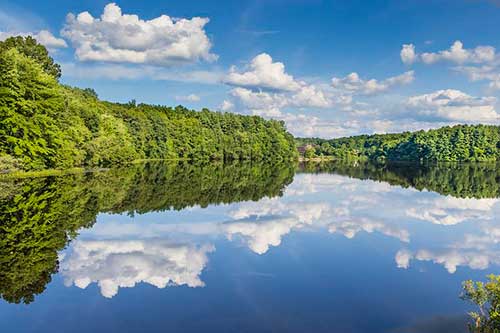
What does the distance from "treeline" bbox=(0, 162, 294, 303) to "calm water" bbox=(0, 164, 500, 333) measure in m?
0.09

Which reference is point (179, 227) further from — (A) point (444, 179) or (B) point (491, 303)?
(A) point (444, 179)

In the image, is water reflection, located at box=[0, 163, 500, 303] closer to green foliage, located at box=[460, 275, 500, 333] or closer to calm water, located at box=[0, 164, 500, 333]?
calm water, located at box=[0, 164, 500, 333]

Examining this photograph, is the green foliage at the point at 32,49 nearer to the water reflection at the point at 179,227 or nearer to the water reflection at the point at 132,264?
the water reflection at the point at 179,227

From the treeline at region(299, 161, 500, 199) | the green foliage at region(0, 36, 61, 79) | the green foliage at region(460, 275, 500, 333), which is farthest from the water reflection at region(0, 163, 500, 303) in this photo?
the green foliage at region(0, 36, 61, 79)

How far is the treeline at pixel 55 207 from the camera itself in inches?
598

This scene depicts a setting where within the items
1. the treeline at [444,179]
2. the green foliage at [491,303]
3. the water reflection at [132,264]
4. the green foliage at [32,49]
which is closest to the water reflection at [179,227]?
the water reflection at [132,264]

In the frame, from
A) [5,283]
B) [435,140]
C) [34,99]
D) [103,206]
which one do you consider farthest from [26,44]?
[435,140]

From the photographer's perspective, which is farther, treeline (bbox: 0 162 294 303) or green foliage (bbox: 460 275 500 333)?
treeline (bbox: 0 162 294 303)

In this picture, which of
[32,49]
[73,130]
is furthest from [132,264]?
[32,49]

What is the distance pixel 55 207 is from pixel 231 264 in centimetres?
1471

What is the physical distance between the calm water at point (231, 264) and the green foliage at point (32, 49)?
27.7m

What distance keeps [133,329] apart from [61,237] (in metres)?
11.1

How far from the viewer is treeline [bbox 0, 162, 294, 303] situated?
49.9 feet

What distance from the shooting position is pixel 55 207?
26.7 m
